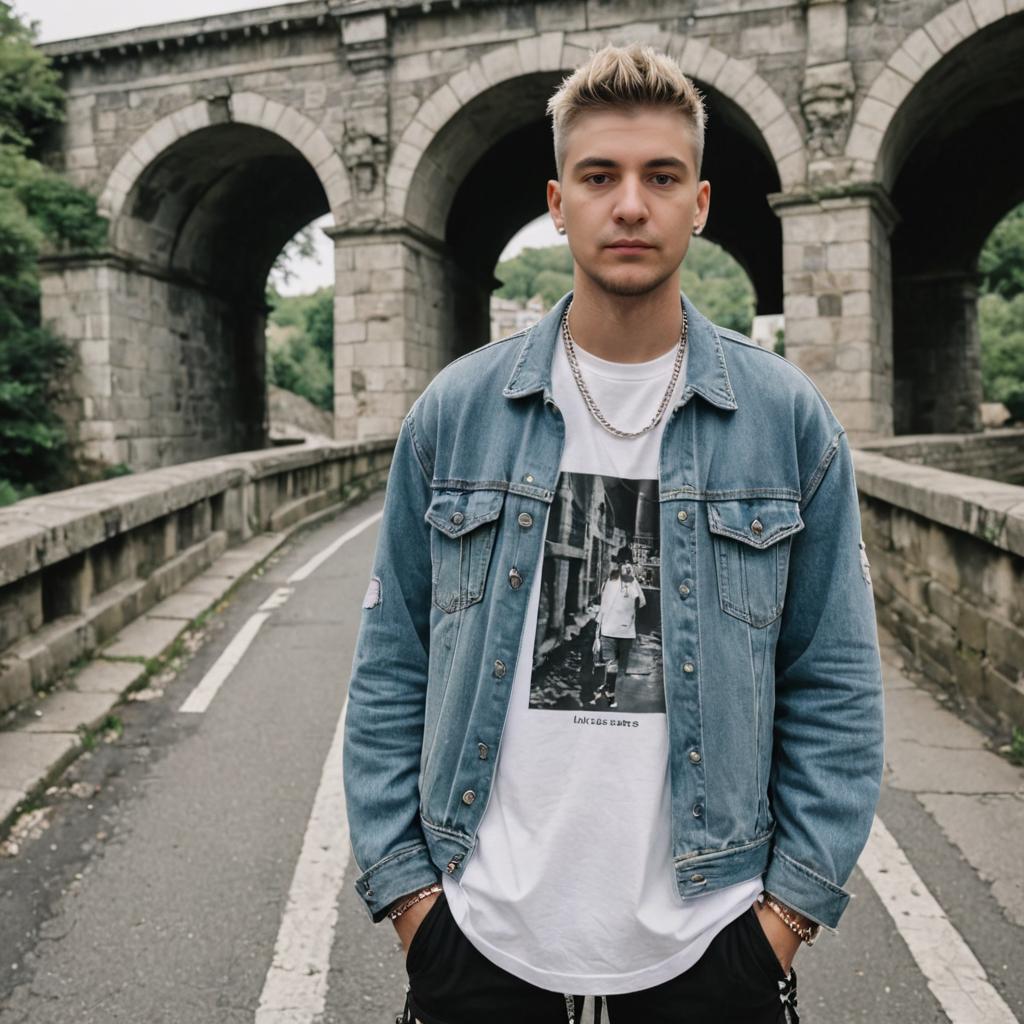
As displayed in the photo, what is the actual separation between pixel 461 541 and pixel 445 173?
1787 cm

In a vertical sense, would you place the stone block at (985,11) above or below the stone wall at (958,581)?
above

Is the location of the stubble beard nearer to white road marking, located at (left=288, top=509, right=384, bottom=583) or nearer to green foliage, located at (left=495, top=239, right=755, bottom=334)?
white road marking, located at (left=288, top=509, right=384, bottom=583)

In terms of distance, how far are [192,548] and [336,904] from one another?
572cm

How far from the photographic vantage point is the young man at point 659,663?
1.50 metres

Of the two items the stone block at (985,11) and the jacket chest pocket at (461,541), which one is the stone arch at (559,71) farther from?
the jacket chest pocket at (461,541)

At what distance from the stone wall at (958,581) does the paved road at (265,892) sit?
323mm

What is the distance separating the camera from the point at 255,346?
2519 cm

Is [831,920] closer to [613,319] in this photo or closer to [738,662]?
[738,662]

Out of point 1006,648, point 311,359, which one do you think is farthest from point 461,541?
point 311,359

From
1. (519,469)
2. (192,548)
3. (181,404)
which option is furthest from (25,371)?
(519,469)

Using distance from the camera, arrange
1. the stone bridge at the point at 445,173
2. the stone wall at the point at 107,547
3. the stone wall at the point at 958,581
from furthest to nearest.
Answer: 1. the stone bridge at the point at 445,173
2. the stone wall at the point at 107,547
3. the stone wall at the point at 958,581

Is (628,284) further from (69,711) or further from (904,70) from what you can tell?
(904,70)

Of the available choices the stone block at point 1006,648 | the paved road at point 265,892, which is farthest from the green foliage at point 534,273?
the paved road at point 265,892

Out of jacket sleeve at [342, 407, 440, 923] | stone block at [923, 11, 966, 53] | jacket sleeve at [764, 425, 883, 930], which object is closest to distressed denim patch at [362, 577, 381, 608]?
jacket sleeve at [342, 407, 440, 923]
